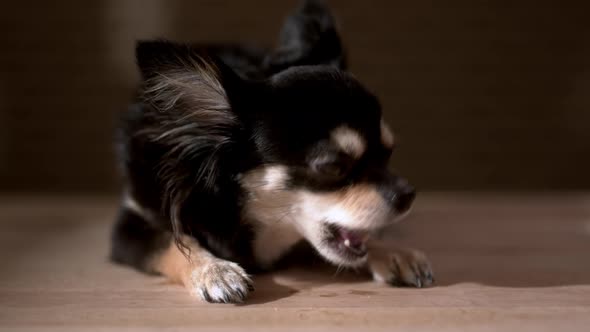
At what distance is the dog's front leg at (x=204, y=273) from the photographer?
58.6 inches

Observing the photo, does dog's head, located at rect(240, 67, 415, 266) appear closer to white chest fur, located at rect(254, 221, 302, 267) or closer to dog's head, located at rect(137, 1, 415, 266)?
dog's head, located at rect(137, 1, 415, 266)

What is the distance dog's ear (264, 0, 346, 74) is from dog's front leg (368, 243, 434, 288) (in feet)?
1.85

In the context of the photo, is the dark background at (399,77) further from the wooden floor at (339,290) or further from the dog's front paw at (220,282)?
the dog's front paw at (220,282)

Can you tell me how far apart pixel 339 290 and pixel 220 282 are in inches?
12.5

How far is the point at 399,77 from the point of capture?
326 centimetres

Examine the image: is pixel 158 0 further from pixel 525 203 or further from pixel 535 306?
pixel 535 306

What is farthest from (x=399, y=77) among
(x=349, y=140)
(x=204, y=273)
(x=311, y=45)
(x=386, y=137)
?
(x=204, y=273)

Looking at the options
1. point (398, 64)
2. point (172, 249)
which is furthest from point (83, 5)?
point (172, 249)

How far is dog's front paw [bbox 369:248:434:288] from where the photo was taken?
1.63 metres

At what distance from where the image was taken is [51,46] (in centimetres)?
319

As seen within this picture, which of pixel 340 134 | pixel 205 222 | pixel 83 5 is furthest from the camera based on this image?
pixel 83 5

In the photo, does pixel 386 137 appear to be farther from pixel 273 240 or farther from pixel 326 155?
pixel 273 240

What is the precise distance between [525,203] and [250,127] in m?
1.69

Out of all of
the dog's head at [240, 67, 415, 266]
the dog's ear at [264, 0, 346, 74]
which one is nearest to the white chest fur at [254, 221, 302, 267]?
the dog's head at [240, 67, 415, 266]
